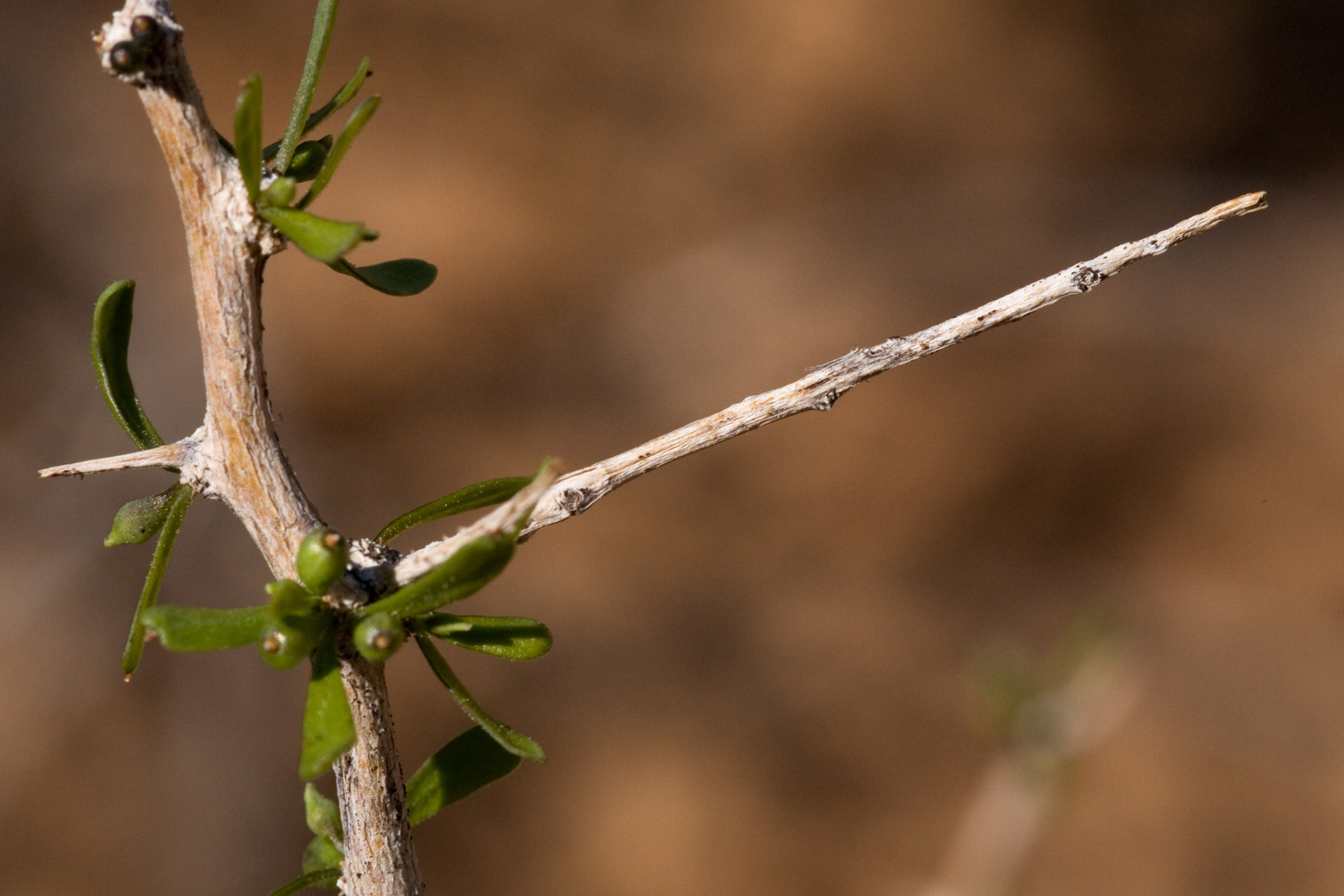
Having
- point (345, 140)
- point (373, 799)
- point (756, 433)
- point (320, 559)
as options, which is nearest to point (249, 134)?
point (345, 140)

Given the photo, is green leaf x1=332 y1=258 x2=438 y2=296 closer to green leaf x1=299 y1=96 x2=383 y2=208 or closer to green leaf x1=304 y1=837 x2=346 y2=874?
green leaf x1=299 y1=96 x2=383 y2=208

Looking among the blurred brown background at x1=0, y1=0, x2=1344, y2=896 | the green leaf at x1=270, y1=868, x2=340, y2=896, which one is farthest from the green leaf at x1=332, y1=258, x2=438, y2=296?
the blurred brown background at x1=0, y1=0, x2=1344, y2=896

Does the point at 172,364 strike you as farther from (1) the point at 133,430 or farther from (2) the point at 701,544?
(1) the point at 133,430

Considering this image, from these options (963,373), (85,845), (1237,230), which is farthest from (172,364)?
(1237,230)

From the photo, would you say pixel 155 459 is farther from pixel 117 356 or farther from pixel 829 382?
pixel 829 382

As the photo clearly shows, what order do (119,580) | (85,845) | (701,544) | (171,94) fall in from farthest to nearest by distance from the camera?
(701,544) < (119,580) < (85,845) < (171,94)
